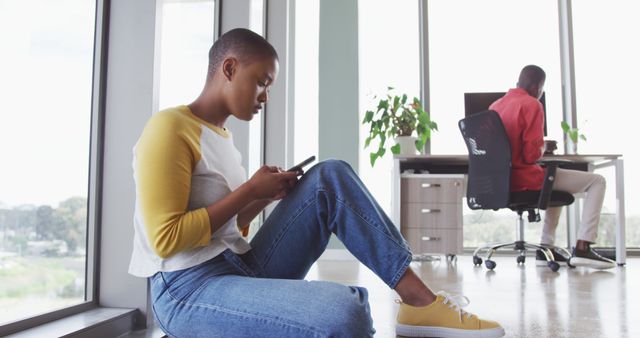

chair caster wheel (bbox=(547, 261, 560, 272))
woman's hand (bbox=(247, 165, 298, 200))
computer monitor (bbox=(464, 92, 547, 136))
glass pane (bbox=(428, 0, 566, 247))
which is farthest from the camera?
glass pane (bbox=(428, 0, 566, 247))

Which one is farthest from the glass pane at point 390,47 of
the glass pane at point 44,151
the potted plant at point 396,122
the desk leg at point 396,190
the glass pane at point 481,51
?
the glass pane at point 44,151

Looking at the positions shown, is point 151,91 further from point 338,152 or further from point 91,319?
point 338,152

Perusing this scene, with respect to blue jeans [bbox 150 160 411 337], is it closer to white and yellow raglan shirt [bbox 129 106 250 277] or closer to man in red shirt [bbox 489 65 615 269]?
white and yellow raglan shirt [bbox 129 106 250 277]

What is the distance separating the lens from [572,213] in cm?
501

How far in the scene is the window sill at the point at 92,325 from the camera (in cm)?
120

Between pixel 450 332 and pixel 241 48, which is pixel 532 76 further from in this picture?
pixel 241 48

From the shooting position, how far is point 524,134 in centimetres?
355

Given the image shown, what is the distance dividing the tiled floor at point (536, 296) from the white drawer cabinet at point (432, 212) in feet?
0.73

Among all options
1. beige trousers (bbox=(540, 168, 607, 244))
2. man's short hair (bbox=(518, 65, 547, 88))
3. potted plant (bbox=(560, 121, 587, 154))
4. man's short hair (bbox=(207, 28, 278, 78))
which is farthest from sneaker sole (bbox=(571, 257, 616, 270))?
man's short hair (bbox=(207, 28, 278, 78))

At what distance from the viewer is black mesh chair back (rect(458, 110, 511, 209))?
3555mm

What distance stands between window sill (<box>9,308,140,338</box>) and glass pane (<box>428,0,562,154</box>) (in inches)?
163

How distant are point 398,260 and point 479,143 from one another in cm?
267

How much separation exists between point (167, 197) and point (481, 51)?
4881 mm

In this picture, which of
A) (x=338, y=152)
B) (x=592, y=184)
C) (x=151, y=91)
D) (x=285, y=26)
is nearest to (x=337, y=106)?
(x=338, y=152)
